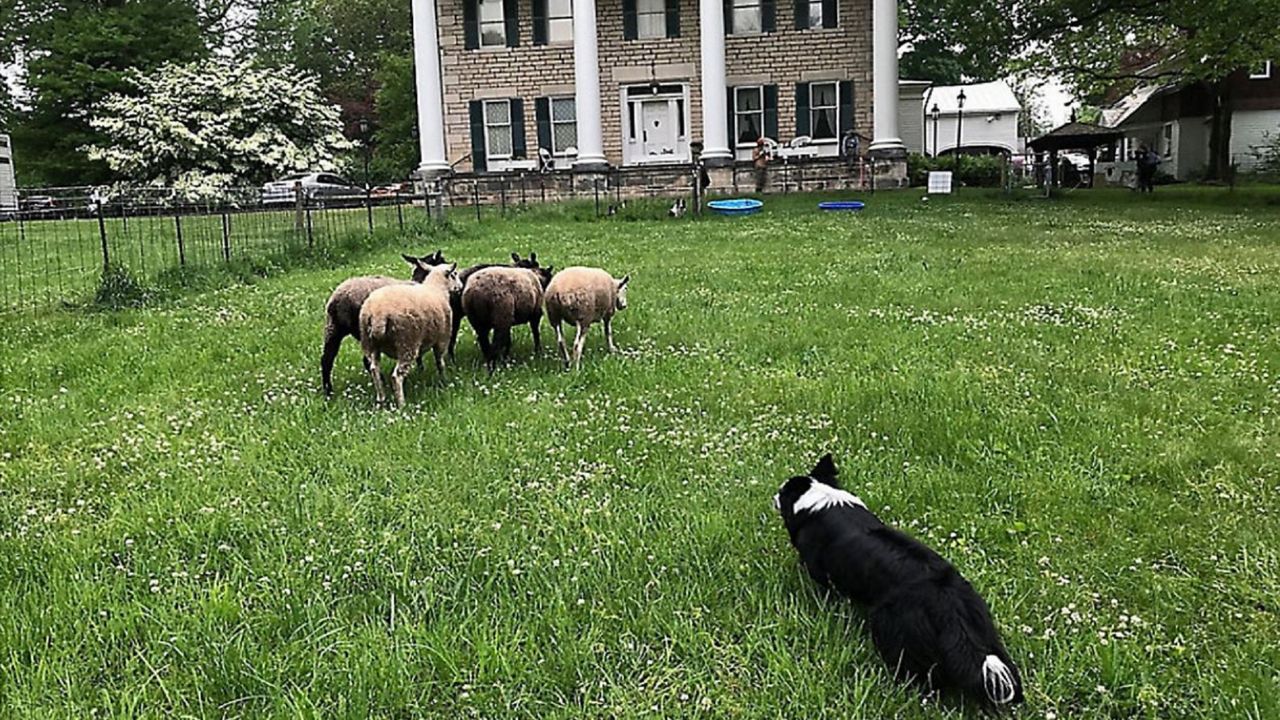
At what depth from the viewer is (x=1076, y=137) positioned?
40031 mm

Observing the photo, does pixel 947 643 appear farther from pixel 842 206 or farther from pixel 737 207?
pixel 842 206

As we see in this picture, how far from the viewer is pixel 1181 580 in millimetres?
3566

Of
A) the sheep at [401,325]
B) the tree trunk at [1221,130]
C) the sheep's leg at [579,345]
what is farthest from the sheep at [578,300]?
the tree trunk at [1221,130]

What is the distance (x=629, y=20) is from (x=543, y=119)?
15.3 ft

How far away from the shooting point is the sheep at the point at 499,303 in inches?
283

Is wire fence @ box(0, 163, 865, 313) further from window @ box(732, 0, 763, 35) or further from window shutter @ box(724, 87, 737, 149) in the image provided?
window @ box(732, 0, 763, 35)

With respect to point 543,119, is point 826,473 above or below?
below

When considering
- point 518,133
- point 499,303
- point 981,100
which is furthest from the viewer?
point 981,100

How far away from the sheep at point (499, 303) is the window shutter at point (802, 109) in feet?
87.9

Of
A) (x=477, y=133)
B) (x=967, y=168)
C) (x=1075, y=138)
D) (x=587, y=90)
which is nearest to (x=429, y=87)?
(x=477, y=133)

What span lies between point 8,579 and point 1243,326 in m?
9.22

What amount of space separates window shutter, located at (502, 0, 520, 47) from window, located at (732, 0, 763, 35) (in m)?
7.76

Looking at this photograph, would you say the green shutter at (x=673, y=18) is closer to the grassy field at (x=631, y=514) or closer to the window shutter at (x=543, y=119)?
the window shutter at (x=543, y=119)

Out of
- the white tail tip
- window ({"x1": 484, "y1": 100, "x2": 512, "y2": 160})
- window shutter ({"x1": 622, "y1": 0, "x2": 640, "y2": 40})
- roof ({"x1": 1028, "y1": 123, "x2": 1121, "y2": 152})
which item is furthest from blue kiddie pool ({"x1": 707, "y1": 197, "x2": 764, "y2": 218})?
roof ({"x1": 1028, "y1": 123, "x2": 1121, "y2": 152})
